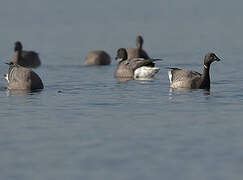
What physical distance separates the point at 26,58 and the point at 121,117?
58.1ft

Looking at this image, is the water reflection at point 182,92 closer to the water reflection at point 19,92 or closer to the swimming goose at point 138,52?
the water reflection at point 19,92

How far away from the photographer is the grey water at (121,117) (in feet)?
48.4

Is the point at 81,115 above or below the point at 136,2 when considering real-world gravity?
below

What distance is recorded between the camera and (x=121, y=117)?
66.1ft

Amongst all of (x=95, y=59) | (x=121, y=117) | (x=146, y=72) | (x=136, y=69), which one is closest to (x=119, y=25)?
(x=95, y=59)

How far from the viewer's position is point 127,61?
33.5 meters

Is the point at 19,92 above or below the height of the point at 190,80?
below

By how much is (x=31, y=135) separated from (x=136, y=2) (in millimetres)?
55597

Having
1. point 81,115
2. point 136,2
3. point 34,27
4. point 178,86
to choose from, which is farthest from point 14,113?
point 136,2

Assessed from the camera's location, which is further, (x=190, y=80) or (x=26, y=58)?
(x=26, y=58)

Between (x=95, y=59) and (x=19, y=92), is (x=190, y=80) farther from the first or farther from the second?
(x=95, y=59)

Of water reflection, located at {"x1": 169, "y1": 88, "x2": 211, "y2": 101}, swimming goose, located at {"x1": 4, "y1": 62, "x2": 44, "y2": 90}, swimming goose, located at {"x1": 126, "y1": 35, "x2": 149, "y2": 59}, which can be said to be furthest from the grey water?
swimming goose, located at {"x1": 126, "y1": 35, "x2": 149, "y2": 59}

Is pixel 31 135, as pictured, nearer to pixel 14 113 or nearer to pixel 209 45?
pixel 14 113

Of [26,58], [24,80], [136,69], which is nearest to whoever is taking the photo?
[24,80]
